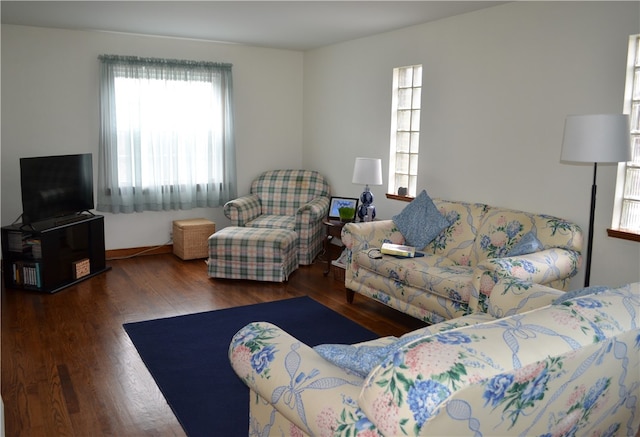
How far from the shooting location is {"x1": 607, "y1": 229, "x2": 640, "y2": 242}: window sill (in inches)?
133

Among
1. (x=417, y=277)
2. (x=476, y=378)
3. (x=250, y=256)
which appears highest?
(x=476, y=378)

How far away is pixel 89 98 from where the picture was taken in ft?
18.4

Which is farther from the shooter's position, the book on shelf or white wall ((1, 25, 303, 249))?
white wall ((1, 25, 303, 249))

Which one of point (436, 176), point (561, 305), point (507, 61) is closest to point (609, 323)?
point (561, 305)

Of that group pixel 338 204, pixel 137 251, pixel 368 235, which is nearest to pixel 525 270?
pixel 368 235

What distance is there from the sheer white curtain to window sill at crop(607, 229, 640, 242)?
411cm

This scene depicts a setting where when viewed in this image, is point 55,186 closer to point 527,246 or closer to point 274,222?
point 274,222

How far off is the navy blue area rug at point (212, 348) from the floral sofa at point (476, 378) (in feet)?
2.56

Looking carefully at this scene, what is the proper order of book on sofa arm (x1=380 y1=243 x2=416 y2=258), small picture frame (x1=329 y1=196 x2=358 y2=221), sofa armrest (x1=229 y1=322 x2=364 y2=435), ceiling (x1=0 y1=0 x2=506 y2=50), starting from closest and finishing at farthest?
sofa armrest (x1=229 y1=322 x2=364 y2=435) → book on sofa arm (x1=380 y1=243 x2=416 y2=258) → ceiling (x1=0 y1=0 x2=506 y2=50) → small picture frame (x1=329 y1=196 x2=358 y2=221)

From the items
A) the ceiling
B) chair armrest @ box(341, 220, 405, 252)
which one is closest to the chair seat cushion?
chair armrest @ box(341, 220, 405, 252)

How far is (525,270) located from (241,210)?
323cm

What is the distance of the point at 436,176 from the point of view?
16.0ft

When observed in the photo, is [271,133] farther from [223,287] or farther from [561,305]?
[561,305]

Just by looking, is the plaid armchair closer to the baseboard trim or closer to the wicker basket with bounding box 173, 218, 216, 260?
the wicker basket with bounding box 173, 218, 216, 260
